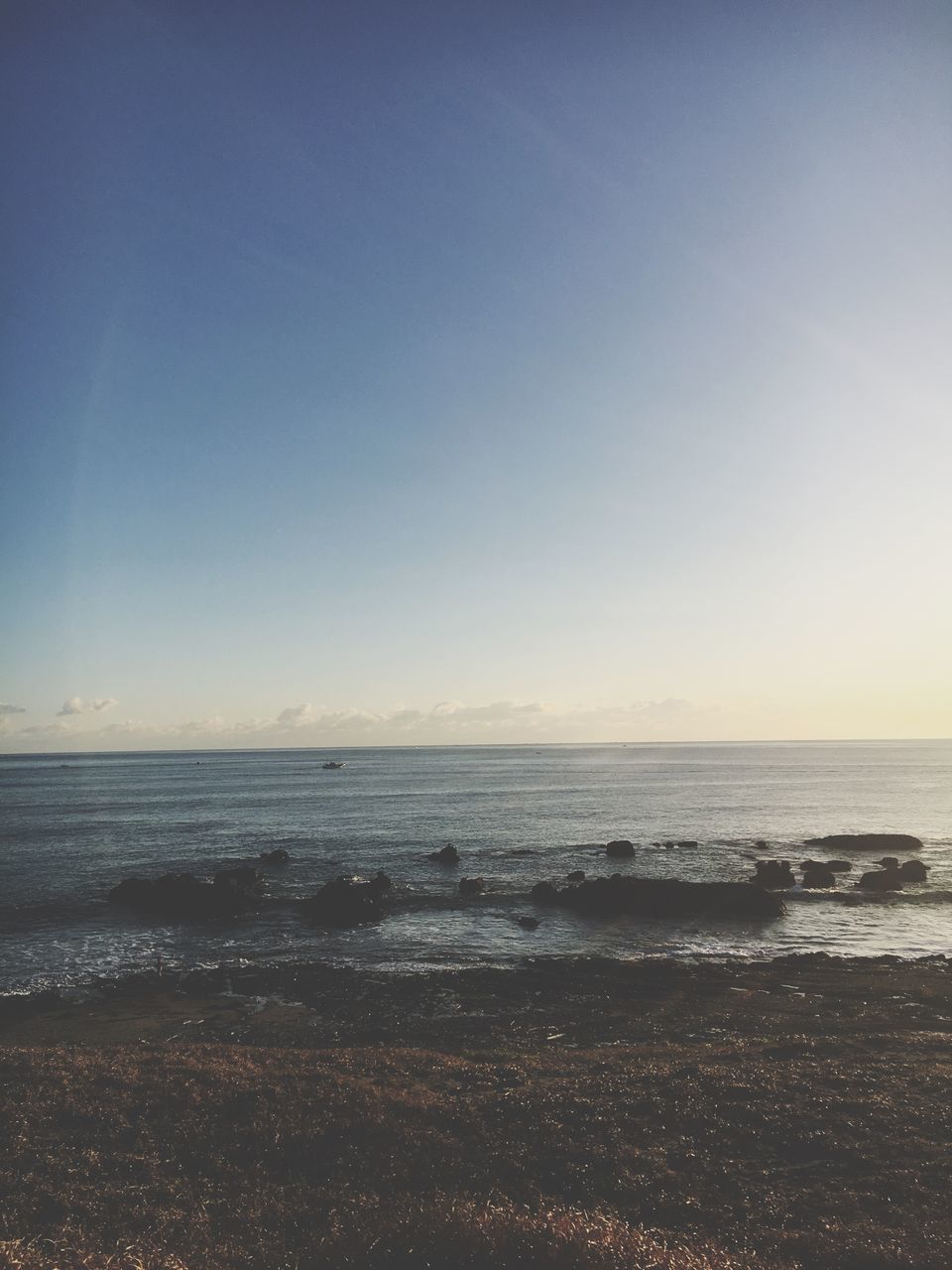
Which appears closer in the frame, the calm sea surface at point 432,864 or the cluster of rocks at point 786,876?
the calm sea surface at point 432,864

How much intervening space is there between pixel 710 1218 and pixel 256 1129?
29.3 feet

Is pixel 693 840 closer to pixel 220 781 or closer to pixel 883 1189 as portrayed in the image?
pixel 883 1189

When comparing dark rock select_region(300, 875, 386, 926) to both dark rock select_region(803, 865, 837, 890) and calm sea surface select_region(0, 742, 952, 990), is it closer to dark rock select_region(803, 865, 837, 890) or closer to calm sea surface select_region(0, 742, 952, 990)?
calm sea surface select_region(0, 742, 952, 990)

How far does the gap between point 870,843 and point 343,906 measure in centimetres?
4872

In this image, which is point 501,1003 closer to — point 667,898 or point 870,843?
point 667,898

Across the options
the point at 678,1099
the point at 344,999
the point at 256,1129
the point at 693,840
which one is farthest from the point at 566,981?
the point at 693,840

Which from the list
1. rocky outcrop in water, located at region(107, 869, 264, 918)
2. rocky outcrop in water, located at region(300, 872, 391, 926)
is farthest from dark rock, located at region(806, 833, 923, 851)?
rocky outcrop in water, located at region(107, 869, 264, 918)

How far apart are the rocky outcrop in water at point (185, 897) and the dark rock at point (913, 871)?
1686 inches

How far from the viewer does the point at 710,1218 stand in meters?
11.2

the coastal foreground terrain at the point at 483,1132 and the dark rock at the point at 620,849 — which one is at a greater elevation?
the coastal foreground terrain at the point at 483,1132

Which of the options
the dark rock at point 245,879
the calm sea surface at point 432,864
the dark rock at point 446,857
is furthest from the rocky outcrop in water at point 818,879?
the dark rock at point 245,879

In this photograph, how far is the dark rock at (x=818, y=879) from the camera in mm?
44875

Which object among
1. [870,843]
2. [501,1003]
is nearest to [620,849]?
[870,843]

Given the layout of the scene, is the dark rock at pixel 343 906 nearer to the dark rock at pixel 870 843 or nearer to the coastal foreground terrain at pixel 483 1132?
the coastal foreground terrain at pixel 483 1132
